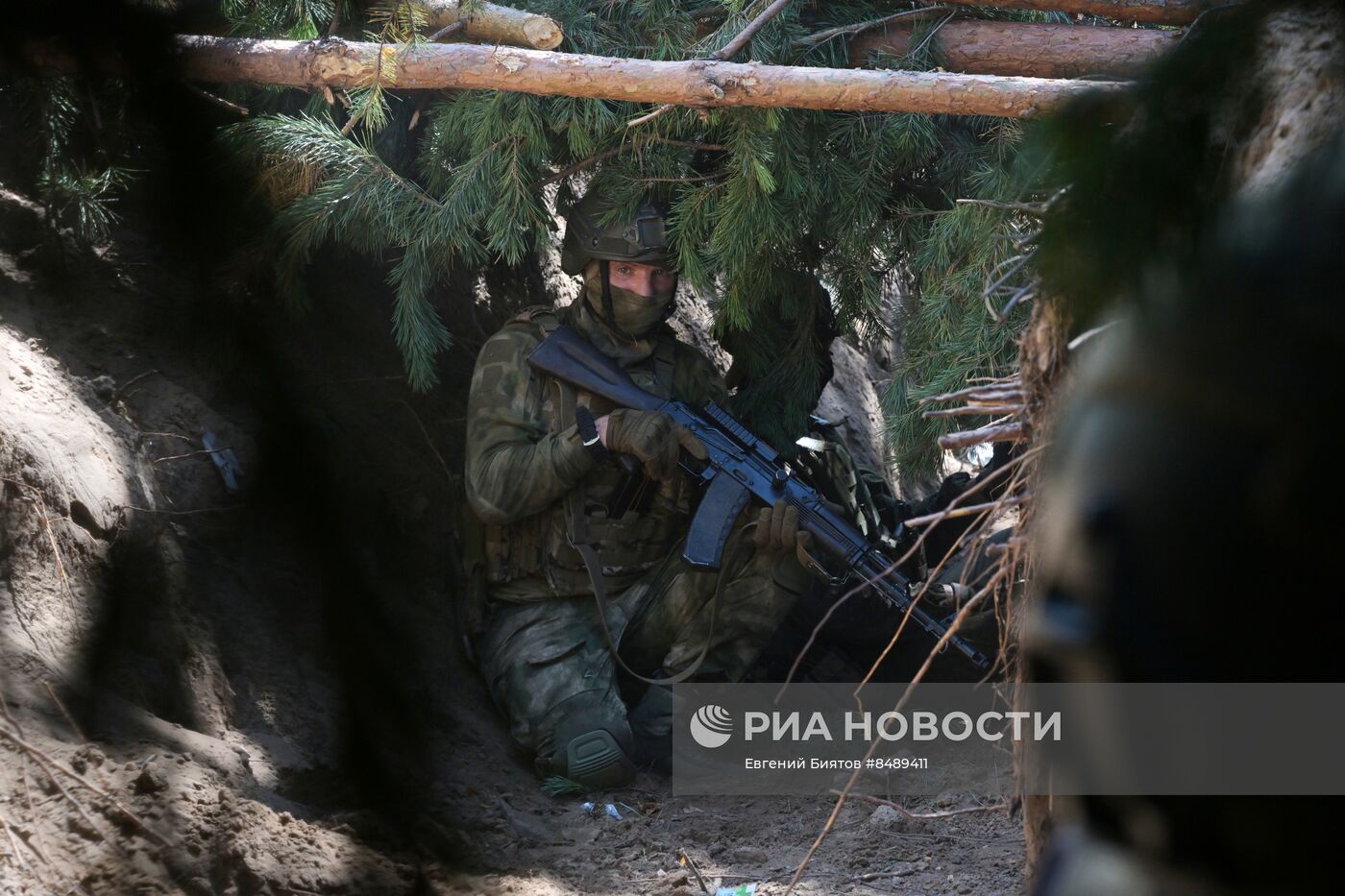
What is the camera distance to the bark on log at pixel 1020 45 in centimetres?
327

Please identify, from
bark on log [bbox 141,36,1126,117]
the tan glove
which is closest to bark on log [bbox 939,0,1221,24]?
bark on log [bbox 141,36,1126,117]

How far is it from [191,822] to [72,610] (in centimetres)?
64

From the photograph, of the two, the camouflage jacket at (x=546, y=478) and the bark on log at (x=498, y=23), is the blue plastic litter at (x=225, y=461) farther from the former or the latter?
the bark on log at (x=498, y=23)

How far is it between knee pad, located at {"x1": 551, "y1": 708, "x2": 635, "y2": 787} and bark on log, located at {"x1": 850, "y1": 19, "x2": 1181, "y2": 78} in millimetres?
2265

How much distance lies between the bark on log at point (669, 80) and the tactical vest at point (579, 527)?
1.44 m

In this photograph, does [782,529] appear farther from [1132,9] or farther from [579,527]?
[1132,9]

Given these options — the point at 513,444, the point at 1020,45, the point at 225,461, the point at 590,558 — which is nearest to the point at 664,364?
the point at 513,444

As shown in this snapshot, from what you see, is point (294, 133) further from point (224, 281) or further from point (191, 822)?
point (191, 822)

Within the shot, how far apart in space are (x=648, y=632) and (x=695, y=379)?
99cm

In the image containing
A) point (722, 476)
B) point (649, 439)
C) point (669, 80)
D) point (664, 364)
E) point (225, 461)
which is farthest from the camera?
point (664, 364)

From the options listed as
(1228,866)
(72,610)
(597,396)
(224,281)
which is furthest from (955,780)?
(1228,866)

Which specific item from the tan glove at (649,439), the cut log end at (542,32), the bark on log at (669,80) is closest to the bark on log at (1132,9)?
the bark on log at (669,80)

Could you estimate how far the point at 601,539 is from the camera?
4.36 m

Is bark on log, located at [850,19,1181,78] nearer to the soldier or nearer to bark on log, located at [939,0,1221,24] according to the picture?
bark on log, located at [939,0,1221,24]
